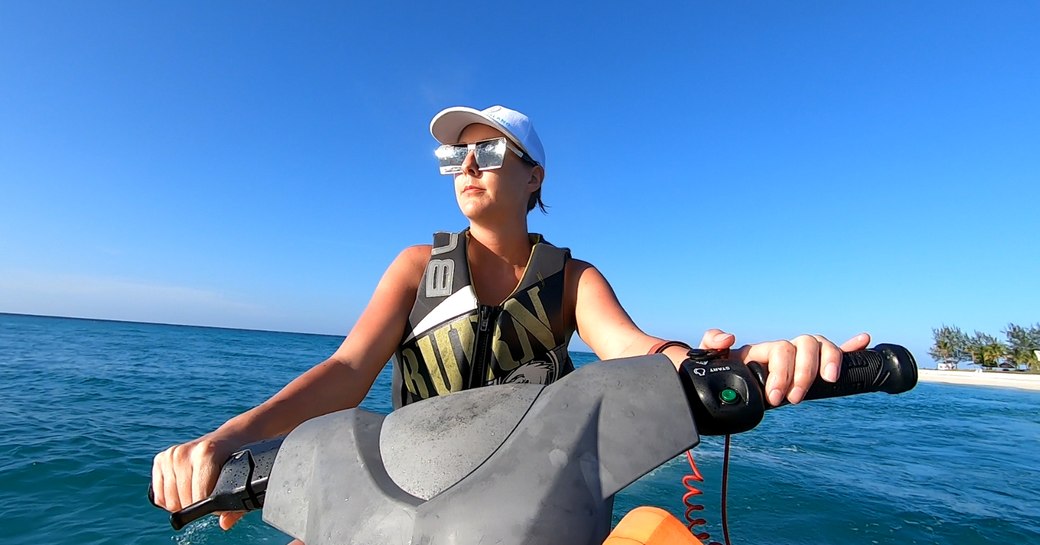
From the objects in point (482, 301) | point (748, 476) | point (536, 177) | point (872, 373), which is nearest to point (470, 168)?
point (536, 177)

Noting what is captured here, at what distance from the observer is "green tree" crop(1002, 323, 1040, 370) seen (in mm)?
49250

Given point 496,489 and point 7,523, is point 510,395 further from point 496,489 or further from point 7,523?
point 7,523

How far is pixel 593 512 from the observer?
0.71 meters

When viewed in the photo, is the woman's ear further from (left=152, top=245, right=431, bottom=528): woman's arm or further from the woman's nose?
(left=152, top=245, right=431, bottom=528): woman's arm

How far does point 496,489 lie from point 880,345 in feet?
2.56

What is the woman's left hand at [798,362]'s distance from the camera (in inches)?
35.3

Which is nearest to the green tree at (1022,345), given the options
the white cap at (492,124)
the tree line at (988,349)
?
the tree line at (988,349)

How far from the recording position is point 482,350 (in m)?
1.96

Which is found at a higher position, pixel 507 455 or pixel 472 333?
pixel 472 333

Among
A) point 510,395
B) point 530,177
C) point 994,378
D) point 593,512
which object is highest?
point 530,177

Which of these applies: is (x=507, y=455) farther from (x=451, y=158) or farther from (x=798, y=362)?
(x=451, y=158)

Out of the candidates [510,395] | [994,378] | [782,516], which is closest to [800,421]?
[782,516]

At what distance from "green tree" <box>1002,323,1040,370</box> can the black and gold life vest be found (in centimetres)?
6857

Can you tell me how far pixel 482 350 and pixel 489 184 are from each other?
0.68 metres
